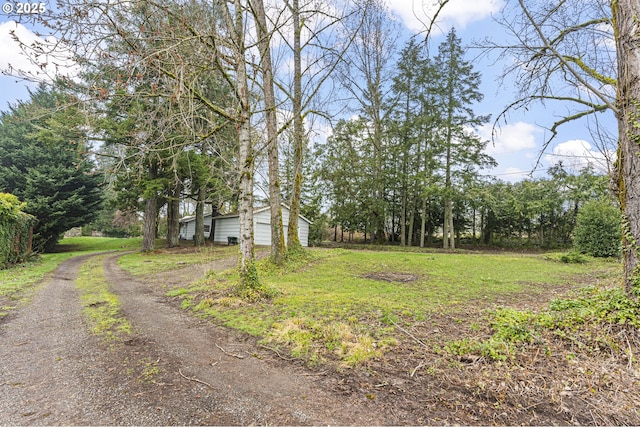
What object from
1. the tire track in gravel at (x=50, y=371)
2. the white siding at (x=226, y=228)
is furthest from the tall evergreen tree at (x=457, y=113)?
the tire track in gravel at (x=50, y=371)

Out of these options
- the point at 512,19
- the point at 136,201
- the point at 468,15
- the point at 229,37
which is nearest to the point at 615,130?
the point at 512,19

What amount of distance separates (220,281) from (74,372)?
4.01 meters

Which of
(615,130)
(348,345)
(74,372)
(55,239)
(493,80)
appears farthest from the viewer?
(55,239)

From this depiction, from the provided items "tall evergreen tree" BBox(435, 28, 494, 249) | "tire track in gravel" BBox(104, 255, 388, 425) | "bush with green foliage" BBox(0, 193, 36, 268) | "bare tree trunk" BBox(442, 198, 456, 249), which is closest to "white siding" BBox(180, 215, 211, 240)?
"bush with green foliage" BBox(0, 193, 36, 268)

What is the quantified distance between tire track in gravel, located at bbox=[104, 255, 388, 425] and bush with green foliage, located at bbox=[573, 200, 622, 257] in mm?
14057

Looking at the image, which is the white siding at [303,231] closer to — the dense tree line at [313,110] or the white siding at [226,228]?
the dense tree line at [313,110]

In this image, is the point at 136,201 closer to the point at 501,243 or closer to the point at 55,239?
the point at 55,239

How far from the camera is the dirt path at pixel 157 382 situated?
1964 mm

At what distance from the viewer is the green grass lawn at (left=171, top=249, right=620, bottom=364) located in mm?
3357

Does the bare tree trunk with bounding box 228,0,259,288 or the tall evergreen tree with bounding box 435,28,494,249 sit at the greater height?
the tall evergreen tree with bounding box 435,28,494,249

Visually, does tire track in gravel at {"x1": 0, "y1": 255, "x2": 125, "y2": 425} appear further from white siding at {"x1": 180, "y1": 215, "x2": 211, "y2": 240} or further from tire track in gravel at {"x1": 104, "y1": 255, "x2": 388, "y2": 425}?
white siding at {"x1": 180, "y1": 215, "x2": 211, "y2": 240}

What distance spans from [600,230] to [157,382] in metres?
15.4

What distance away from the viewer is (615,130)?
12.0 feet

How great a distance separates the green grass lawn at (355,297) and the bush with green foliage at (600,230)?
13.0 ft
